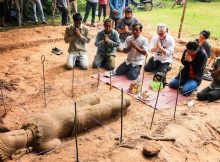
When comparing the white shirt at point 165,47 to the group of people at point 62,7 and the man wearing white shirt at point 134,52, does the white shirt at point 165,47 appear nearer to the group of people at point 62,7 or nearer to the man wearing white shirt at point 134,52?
the man wearing white shirt at point 134,52

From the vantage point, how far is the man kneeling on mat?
263 inches

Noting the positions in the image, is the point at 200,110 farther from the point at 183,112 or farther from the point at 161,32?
the point at 161,32

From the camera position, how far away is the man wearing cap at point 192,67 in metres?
6.90

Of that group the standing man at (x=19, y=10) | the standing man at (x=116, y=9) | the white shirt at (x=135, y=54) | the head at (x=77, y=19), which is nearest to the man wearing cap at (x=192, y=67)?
the white shirt at (x=135, y=54)

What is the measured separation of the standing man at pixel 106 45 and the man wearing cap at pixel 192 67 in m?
1.86

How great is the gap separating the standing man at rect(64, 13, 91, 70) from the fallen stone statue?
2660mm

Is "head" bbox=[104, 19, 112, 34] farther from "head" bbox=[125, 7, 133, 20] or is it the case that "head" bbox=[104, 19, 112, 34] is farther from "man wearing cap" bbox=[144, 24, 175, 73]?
"head" bbox=[125, 7, 133, 20]

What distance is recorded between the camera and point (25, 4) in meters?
13.5

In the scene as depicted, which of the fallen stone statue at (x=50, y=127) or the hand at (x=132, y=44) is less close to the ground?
the hand at (x=132, y=44)

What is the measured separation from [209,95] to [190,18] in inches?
385

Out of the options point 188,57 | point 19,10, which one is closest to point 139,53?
point 188,57

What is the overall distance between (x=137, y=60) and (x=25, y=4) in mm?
7484

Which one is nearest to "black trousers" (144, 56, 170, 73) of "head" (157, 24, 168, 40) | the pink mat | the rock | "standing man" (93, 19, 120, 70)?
the pink mat

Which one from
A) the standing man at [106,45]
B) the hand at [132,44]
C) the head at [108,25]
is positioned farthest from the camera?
the standing man at [106,45]
